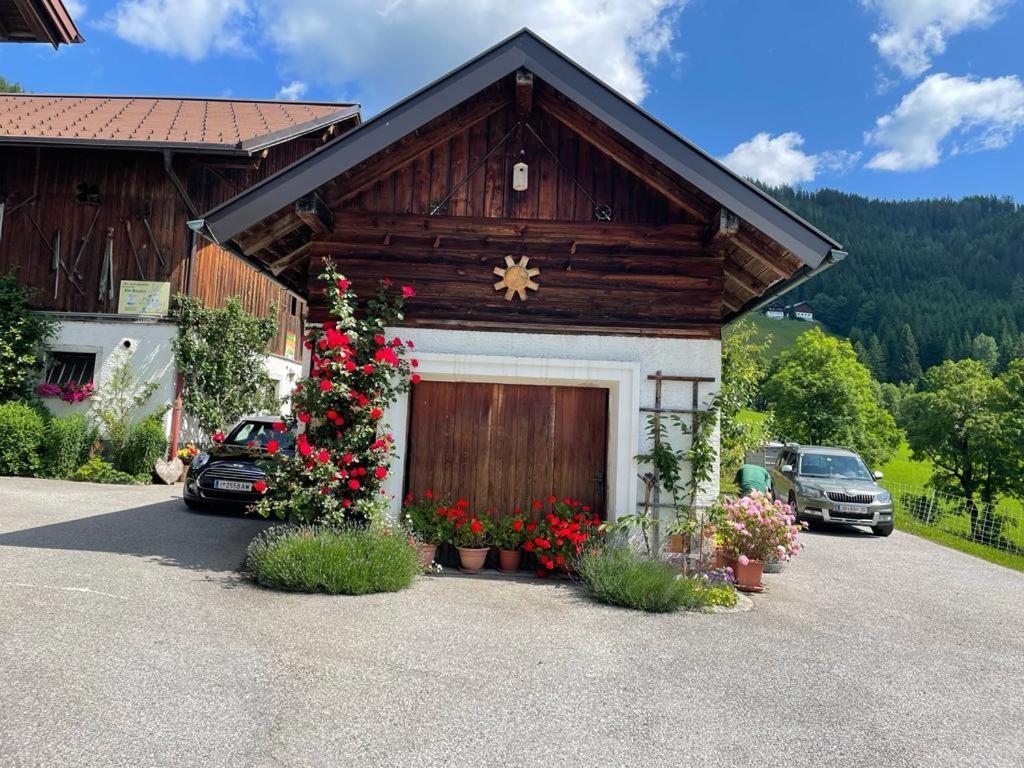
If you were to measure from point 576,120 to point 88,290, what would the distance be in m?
12.2

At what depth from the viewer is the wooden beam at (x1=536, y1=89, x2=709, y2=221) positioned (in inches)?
289

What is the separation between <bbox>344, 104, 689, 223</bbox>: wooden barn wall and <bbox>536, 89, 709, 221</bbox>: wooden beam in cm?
13

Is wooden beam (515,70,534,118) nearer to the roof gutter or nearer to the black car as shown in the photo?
the roof gutter

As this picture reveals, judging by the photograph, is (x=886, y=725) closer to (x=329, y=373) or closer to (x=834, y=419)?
(x=329, y=373)

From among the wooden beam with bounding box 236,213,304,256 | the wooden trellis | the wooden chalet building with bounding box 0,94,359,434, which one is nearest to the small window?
the wooden chalet building with bounding box 0,94,359,434

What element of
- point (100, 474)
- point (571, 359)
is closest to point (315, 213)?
point (571, 359)

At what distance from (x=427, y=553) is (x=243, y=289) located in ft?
40.8

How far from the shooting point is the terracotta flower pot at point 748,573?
701 cm

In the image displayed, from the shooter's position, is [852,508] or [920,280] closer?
[852,508]

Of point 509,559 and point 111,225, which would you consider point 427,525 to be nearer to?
point 509,559

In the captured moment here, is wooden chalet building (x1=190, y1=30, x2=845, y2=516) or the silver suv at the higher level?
wooden chalet building (x1=190, y1=30, x2=845, y2=516)

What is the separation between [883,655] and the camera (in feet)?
17.2

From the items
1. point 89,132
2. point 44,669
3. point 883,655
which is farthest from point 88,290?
point 883,655

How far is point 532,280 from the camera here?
7395 mm
